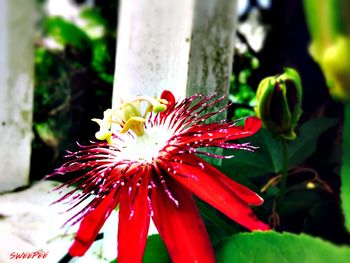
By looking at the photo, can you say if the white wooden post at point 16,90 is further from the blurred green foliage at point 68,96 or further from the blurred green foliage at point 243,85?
the blurred green foliage at point 243,85

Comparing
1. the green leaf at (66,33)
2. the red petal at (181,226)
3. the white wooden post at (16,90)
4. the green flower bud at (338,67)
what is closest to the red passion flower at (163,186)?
the red petal at (181,226)

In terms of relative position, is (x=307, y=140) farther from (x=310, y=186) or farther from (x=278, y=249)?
(x=278, y=249)

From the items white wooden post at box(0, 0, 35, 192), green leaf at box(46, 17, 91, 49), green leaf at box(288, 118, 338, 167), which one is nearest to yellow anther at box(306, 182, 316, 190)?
green leaf at box(288, 118, 338, 167)

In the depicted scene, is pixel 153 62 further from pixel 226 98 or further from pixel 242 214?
pixel 242 214

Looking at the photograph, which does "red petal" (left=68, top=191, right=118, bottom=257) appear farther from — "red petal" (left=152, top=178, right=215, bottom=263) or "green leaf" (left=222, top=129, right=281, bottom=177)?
"green leaf" (left=222, top=129, right=281, bottom=177)

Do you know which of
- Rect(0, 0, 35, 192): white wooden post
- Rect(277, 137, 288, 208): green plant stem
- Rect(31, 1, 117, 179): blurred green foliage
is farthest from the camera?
Rect(0, 0, 35, 192): white wooden post

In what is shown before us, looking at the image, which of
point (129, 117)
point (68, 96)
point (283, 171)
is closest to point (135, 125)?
point (129, 117)
